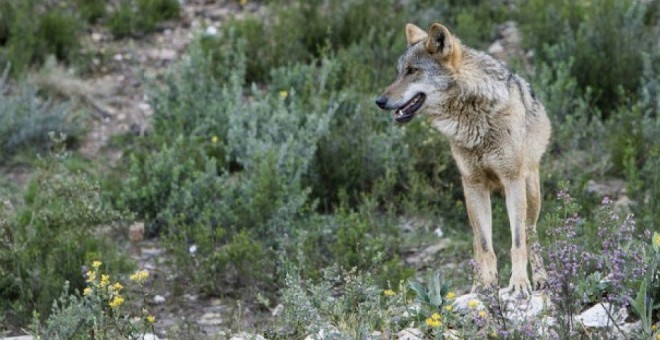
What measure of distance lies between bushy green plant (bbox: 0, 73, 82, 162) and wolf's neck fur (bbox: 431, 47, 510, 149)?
4.38 meters

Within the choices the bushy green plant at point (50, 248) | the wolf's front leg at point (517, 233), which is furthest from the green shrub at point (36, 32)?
the wolf's front leg at point (517, 233)

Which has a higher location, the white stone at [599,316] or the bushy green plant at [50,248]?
the white stone at [599,316]

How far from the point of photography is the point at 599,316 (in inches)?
244

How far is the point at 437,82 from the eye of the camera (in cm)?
762

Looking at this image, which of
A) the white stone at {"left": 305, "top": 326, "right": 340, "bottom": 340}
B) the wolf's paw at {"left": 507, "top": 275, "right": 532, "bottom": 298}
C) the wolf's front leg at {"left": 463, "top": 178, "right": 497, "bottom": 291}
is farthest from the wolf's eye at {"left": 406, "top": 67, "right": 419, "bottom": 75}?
the white stone at {"left": 305, "top": 326, "right": 340, "bottom": 340}

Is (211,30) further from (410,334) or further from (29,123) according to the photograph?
(410,334)

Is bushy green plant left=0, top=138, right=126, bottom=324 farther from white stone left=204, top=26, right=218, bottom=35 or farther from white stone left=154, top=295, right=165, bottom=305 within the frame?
white stone left=204, top=26, right=218, bottom=35

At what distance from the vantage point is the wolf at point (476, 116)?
7578 mm

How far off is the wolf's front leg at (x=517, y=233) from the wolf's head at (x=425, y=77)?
2.29 ft

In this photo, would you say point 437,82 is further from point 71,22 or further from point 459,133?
point 71,22

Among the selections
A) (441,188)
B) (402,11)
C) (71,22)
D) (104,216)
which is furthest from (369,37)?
Answer: (104,216)

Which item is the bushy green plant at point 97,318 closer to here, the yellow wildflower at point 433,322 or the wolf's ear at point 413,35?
the yellow wildflower at point 433,322

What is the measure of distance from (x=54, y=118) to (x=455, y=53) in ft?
15.0

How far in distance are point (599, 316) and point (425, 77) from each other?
6.81 ft
